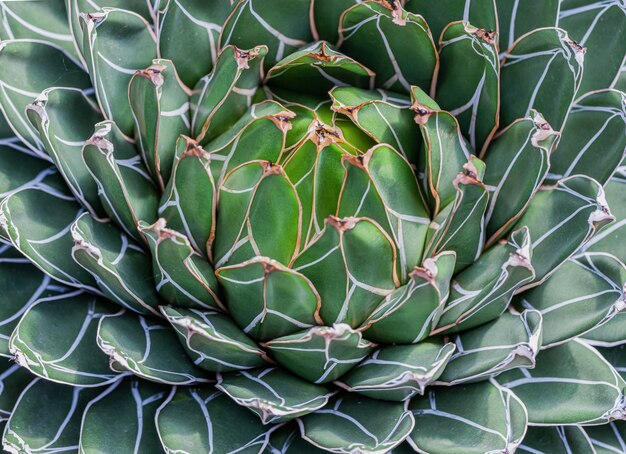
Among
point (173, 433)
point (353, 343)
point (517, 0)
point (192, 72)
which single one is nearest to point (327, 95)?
point (192, 72)

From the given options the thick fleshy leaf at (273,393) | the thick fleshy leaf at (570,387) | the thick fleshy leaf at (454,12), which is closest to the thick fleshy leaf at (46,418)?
the thick fleshy leaf at (273,393)

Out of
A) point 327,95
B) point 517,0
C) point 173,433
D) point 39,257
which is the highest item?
point 517,0

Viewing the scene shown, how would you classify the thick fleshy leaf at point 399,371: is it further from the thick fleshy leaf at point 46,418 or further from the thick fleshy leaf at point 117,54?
the thick fleshy leaf at point 117,54

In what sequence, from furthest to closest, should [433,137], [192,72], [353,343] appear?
1. [192,72]
2. [433,137]
3. [353,343]

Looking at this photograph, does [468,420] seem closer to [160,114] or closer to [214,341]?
[214,341]

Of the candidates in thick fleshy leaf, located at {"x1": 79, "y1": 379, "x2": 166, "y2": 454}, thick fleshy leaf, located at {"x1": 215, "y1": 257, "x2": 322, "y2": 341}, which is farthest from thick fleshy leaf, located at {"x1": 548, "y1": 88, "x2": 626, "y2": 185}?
thick fleshy leaf, located at {"x1": 79, "y1": 379, "x2": 166, "y2": 454}

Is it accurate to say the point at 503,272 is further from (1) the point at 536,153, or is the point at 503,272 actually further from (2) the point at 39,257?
(2) the point at 39,257
